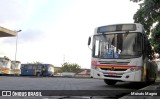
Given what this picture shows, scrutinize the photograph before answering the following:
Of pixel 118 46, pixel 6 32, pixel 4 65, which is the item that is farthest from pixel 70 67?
pixel 118 46

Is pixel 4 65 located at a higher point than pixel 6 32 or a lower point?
lower

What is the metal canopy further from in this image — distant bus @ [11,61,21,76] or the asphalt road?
the asphalt road

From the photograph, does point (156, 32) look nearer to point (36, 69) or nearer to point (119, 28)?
point (119, 28)

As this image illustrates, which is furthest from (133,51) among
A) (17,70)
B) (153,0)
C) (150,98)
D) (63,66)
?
(63,66)

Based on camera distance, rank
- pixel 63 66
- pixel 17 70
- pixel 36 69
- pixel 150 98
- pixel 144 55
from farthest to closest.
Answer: pixel 63 66 → pixel 36 69 → pixel 17 70 → pixel 144 55 → pixel 150 98

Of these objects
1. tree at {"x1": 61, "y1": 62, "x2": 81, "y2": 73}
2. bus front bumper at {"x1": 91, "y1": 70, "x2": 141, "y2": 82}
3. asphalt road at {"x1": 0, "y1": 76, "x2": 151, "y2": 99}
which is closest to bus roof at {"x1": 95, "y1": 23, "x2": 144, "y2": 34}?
bus front bumper at {"x1": 91, "y1": 70, "x2": 141, "y2": 82}

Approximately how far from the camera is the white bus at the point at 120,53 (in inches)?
591

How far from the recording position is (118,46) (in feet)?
50.9

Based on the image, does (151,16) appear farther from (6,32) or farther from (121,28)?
(6,32)

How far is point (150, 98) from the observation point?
8.90 meters

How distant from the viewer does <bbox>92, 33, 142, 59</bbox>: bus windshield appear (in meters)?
15.3

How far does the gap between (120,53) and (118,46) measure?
0.38 metres

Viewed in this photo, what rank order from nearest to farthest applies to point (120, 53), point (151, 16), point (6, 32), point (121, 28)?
point (151, 16), point (120, 53), point (121, 28), point (6, 32)

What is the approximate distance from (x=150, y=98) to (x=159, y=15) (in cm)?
579
